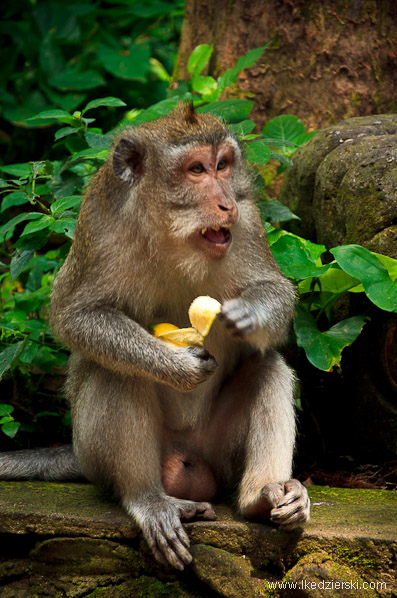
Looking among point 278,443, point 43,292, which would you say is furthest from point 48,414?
point 278,443

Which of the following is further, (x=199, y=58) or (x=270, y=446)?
(x=199, y=58)

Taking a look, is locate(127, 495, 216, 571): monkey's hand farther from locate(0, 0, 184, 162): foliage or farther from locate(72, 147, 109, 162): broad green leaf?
locate(0, 0, 184, 162): foliage

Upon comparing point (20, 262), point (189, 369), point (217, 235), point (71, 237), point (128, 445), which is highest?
point (217, 235)

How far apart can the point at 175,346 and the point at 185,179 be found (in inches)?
39.0

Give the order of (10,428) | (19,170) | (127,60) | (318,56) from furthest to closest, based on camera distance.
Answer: (127,60)
(318,56)
(19,170)
(10,428)

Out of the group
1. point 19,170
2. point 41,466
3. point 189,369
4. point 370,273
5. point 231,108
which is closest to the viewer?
point 189,369

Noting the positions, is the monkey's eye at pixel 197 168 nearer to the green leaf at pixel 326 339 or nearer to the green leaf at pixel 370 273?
the green leaf at pixel 370 273

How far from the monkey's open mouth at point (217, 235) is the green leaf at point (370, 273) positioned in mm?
968

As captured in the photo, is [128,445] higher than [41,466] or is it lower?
higher

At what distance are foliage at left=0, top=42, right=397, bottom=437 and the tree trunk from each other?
2.95ft

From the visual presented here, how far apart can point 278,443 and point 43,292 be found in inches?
113

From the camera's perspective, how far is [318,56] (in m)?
7.68

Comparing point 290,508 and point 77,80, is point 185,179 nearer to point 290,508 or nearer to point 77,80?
point 290,508

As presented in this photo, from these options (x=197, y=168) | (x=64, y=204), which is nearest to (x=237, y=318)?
(x=197, y=168)
